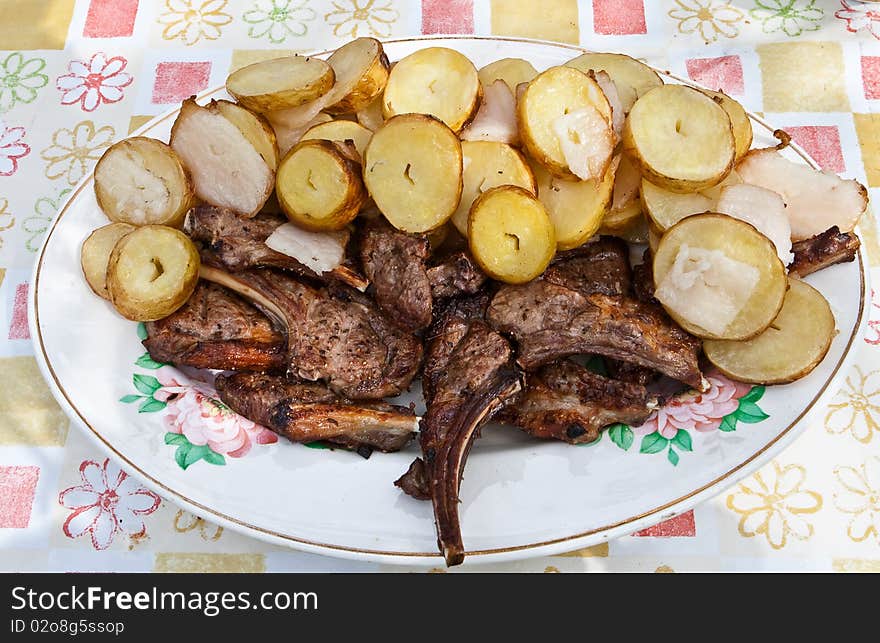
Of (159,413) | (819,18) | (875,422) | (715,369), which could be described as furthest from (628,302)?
(819,18)

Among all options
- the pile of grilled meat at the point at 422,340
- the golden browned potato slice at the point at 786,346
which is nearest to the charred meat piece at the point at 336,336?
the pile of grilled meat at the point at 422,340

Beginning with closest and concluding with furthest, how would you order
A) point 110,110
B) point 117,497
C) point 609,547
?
1. point 609,547
2. point 117,497
3. point 110,110

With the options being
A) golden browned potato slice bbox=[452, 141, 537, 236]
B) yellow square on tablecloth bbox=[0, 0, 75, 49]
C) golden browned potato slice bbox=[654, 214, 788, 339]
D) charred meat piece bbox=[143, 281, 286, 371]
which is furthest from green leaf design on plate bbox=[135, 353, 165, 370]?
yellow square on tablecloth bbox=[0, 0, 75, 49]

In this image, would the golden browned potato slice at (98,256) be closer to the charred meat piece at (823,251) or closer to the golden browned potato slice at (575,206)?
the golden browned potato slice at (575,206)

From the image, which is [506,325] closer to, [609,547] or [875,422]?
[609,547]

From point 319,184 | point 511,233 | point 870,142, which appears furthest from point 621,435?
point 870,142
